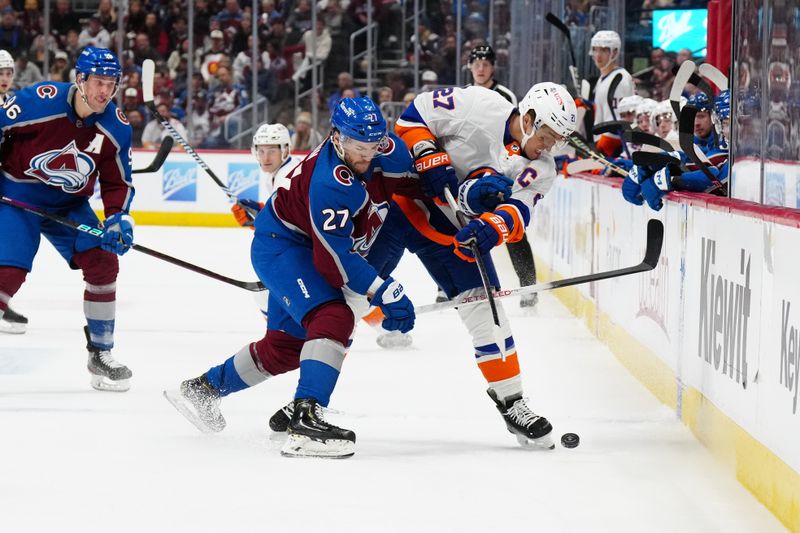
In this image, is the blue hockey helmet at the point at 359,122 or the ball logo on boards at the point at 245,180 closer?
the blue hockey helmet at the point at 359,122

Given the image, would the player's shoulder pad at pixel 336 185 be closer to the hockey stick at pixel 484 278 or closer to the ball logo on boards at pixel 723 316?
the hockey stick at pixel 484 278

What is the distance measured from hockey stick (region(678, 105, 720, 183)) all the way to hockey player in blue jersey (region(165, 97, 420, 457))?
3.55 ft

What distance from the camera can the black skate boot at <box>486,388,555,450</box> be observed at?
3.39 metres

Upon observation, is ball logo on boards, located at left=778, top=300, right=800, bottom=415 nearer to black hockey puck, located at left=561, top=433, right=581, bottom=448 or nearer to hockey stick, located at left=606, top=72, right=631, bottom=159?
black hockey puck, located at left=561, top=433, right=581, bottom=448

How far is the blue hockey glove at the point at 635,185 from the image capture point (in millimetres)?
4309

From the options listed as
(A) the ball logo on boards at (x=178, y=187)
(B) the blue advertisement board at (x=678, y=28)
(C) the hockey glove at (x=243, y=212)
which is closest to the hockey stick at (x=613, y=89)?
(C) the hockey glove at (x=243, y=212)

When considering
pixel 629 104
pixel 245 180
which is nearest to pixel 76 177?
pixel 629 104

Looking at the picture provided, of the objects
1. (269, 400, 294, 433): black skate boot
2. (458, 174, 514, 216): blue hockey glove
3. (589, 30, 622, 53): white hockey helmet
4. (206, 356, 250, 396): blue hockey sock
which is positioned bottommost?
(269, 400, 294, 433): black skate boot

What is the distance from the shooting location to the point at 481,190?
342cm

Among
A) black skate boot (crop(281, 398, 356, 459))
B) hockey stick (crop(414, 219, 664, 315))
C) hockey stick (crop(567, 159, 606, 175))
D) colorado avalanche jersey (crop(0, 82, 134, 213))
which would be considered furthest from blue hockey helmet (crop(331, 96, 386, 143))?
hockey stick (crop(567, 159, 606, 175))

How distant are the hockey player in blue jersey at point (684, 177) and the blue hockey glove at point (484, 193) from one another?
0.89m

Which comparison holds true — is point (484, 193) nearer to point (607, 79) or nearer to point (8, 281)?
point (8, 281)

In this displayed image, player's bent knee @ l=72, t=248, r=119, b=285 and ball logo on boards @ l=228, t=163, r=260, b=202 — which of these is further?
ball logo on boards @ l=228, t=163, r=260, b=202

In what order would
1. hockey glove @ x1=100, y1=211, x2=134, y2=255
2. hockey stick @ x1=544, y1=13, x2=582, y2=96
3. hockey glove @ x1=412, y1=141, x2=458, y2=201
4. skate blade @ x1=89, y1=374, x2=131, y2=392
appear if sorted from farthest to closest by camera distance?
hockey stick @ x1=544, y1=13, x2=582, y2=96, skate blade @ x1=89, y1=374, x2=131, y2=392, hockey glove @ x1=100, y1=211, x2=134, y2=255, hockey glove @ x1=412, y1=141, x2=458, y2=201
